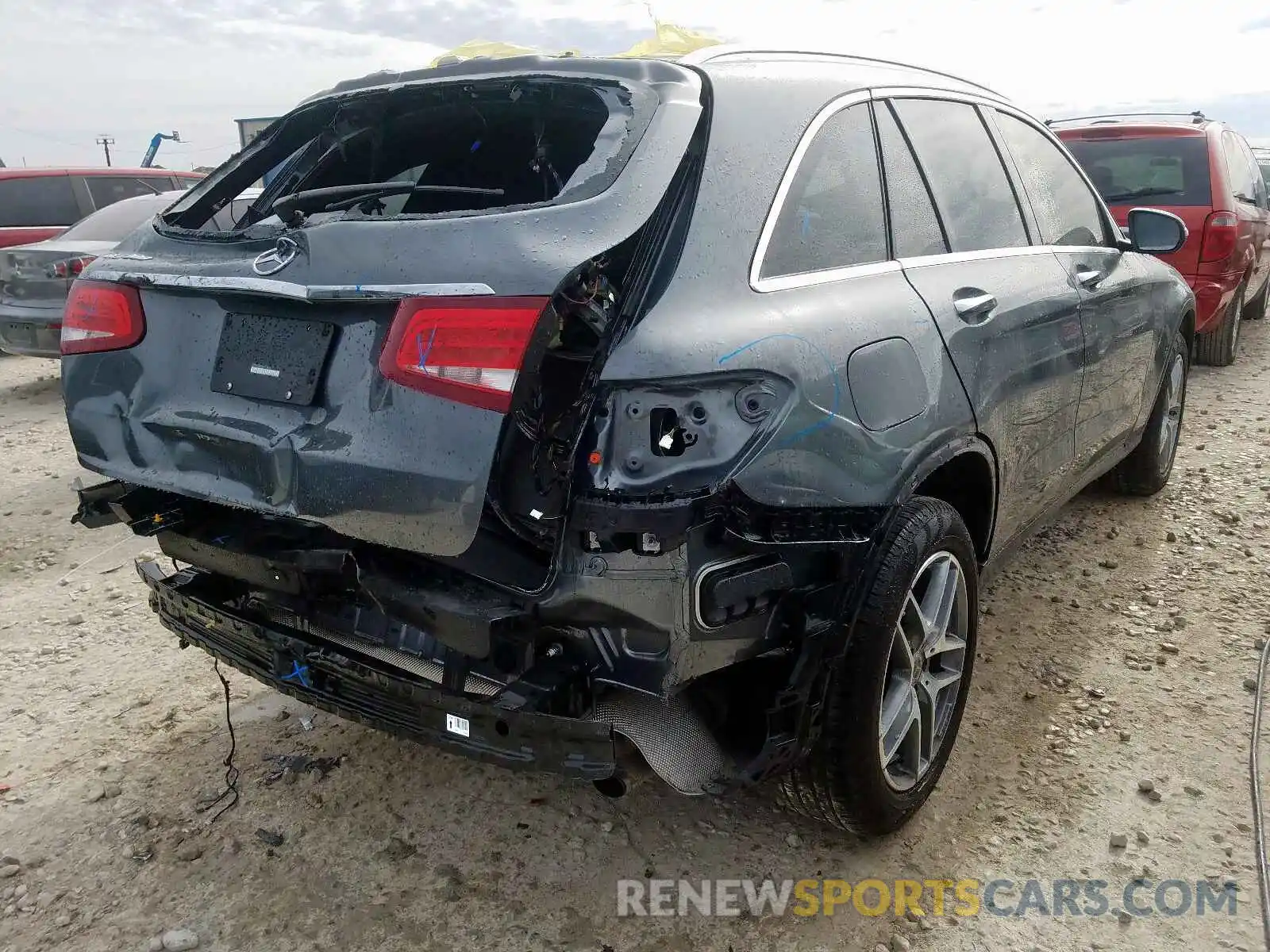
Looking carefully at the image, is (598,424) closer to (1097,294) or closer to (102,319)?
(102,319)

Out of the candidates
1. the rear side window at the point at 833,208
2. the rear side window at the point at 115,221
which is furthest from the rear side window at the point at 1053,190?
the rear side window at the point at 115,221

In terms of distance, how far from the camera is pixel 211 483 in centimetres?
206

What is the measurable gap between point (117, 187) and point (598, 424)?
33.5ft

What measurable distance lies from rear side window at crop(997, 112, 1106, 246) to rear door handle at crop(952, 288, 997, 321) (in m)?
0.79

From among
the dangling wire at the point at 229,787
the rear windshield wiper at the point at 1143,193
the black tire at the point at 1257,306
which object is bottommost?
the dangling wire at the point at 229,787

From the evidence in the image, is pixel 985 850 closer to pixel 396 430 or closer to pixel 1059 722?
pixel 1059 722

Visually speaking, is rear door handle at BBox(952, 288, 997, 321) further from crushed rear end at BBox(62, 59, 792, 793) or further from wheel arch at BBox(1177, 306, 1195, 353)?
wheel arch at BBox(1177, 306, 1195, 353)

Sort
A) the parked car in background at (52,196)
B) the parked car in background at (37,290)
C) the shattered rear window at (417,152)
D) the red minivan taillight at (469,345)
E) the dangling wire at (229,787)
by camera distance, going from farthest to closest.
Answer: the parked car in background at (52,196), the parked car in background at (37,290), the dangling wire at (229,787), the shattered rear window at (417,152), the red minivan taillight at (469,345)

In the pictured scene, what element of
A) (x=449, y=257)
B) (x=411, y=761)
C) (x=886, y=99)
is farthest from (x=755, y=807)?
(x=886, y=99)

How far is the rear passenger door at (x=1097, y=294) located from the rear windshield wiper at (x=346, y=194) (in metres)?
1.78

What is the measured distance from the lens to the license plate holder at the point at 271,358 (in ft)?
6.40

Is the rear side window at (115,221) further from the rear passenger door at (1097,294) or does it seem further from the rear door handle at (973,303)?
the rear door handle at (973,303)

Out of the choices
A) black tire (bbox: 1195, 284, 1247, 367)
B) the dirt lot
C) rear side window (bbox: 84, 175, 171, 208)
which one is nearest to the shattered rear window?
the dirt lot

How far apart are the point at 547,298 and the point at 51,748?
2213 millimetres
